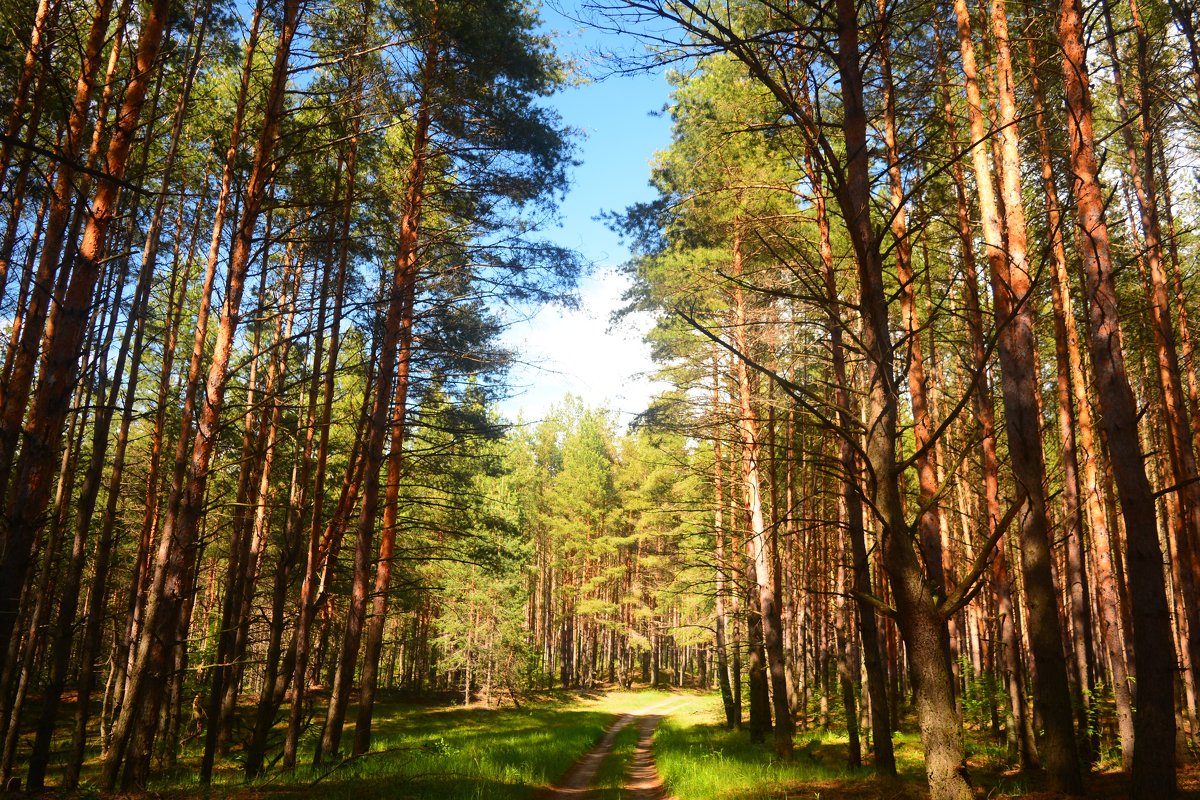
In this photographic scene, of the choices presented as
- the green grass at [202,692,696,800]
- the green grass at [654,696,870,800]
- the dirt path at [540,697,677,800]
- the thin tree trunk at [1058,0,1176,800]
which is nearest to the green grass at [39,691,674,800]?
the green grass at [202,692,696,800]

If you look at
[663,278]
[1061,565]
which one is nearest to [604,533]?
[1061,565]

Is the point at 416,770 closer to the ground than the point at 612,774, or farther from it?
farther from it

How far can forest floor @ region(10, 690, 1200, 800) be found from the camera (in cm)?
747

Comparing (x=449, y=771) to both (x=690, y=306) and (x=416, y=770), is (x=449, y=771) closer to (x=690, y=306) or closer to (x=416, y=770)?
(x=416, y=770)

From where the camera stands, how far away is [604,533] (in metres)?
48.3

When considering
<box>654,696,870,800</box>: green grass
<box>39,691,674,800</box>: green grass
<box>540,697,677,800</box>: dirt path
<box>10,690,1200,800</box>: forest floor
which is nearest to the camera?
<box>39,691,674,800</box>: green grass

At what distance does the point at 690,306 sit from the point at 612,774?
31.1 ft

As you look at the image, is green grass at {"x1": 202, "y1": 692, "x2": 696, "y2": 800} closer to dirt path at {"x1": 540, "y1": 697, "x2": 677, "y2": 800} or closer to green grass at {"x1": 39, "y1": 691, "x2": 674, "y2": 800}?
green grass at {"x1": 39, "y1": 691, "x2": 674, "y2": 800}

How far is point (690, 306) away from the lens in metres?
14.0

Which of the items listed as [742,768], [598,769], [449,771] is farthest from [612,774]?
[449,771]

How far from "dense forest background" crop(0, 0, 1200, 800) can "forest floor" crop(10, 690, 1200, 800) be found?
80 centimetres

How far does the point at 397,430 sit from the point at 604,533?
36148 millimetres

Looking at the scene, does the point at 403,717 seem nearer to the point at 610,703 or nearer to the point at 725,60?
the point at 610,703

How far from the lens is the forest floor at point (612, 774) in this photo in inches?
294
